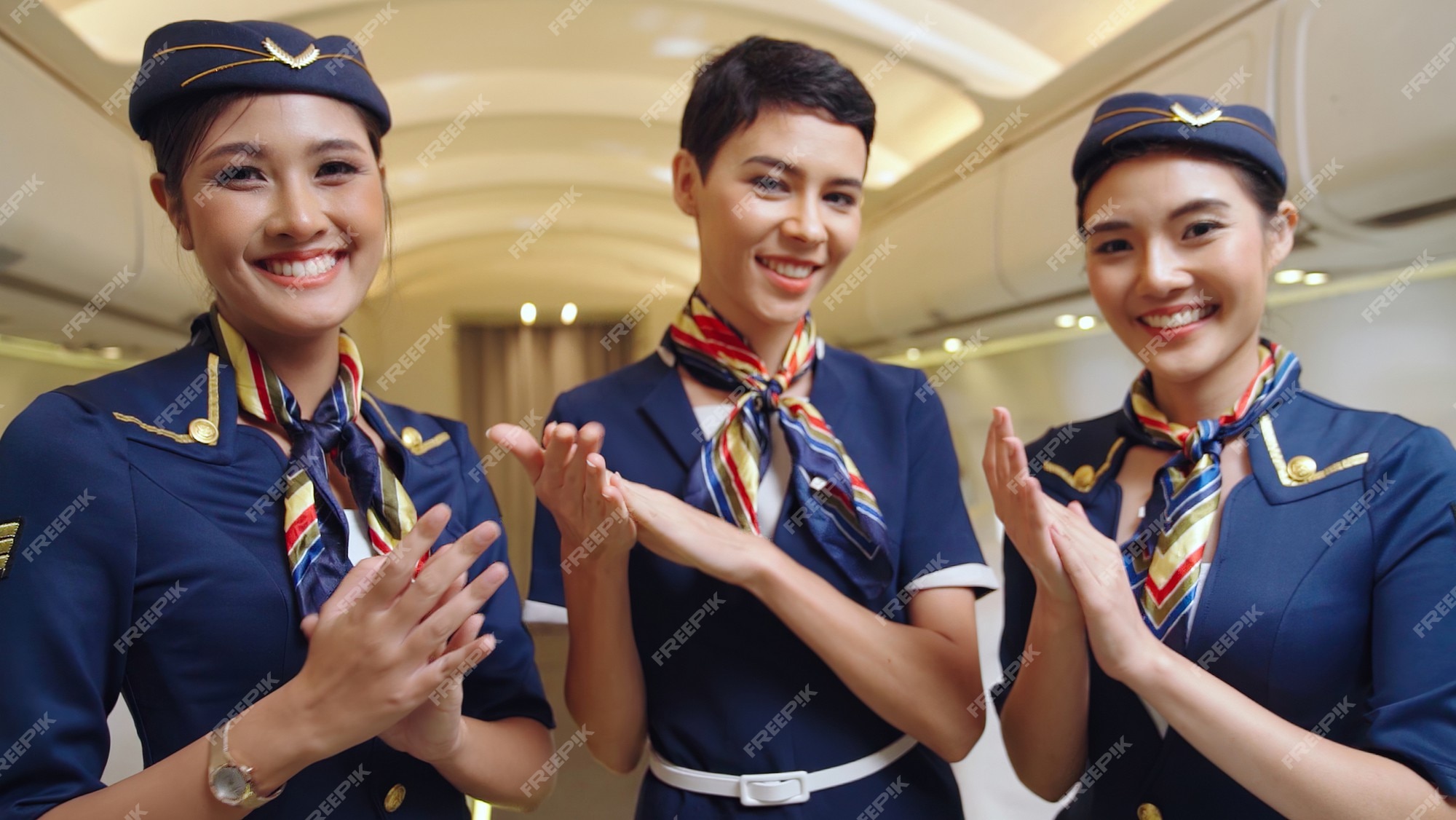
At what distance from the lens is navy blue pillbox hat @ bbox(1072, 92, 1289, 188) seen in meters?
1.33

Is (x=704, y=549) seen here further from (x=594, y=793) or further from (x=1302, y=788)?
(x=594, y=793)

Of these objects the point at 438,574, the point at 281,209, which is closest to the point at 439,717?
the point at 438,574

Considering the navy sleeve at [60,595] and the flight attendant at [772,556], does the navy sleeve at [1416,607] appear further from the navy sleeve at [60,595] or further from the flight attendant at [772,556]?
the navy sleeve at [60,595]

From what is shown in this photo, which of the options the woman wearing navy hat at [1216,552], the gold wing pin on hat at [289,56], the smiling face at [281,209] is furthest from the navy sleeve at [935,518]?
the gold wing pin on hat at [289,56]

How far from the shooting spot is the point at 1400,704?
1.10 m

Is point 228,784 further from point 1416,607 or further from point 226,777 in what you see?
point 1416,607

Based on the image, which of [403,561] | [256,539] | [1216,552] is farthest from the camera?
[1216,552]

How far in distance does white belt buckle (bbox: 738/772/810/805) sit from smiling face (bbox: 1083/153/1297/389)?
2.63 ft

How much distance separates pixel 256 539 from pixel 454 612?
0.29m

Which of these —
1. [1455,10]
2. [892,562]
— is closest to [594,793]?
[892,562]

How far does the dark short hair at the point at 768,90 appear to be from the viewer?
1.38m

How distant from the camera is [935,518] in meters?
1.45

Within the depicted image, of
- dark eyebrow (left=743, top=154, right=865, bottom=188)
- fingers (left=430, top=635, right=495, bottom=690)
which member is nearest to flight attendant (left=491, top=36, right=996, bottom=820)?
dark eyebrow (left=743, top=154, right=865, bottom=188)

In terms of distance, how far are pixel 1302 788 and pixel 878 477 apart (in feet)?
2.16
